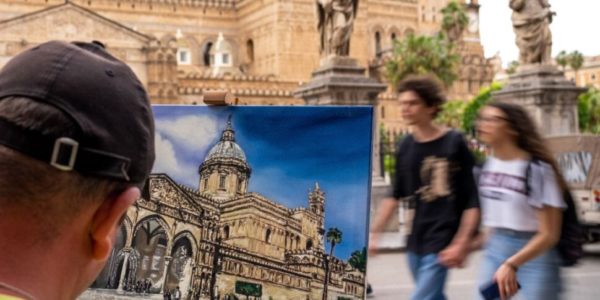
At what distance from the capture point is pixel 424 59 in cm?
4894

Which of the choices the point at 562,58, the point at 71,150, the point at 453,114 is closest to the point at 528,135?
the point at 71,150

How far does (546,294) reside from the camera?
14.2 feet

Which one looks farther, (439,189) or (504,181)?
(439,189)

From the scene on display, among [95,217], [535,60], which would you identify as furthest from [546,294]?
[535,60]

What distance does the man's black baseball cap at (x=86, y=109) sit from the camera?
53.1 inches

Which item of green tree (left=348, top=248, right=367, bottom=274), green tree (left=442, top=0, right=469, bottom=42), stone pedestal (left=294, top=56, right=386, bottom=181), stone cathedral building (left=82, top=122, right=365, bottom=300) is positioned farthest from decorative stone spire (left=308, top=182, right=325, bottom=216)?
green tree (left=442, top=0, right=469, bottom=42)

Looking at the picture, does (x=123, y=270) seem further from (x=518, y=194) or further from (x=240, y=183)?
(x=518, y=194)

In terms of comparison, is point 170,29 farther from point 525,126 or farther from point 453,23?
point 525,126

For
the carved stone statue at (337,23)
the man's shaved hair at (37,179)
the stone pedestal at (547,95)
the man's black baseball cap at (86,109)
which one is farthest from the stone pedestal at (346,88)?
the man's shaved hair at (37,179)

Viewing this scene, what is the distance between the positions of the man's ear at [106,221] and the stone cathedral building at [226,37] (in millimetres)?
44973

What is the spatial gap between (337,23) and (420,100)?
8602mm

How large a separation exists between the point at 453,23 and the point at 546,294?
57.1 meters

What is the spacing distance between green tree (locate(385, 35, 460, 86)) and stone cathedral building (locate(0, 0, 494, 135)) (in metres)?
5.91

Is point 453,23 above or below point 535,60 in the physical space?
above
